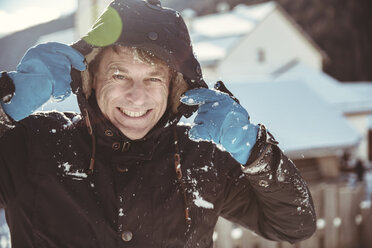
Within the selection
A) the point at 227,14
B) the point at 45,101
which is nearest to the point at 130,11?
the point at 45,101

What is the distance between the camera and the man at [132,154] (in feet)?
5.21

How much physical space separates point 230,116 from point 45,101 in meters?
0.84

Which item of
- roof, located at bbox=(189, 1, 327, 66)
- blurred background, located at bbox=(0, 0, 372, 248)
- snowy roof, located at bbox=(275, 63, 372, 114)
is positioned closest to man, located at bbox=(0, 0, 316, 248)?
blurred background, located at bbox=(0, 0, 372, 248)

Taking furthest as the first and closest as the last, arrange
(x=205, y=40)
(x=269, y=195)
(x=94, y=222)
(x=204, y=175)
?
1. (x=205, y=40)
2. (x=204, y=175)
3. (x=269, y=195)
4. (x=94, y=222)

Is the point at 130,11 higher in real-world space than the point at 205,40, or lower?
higher

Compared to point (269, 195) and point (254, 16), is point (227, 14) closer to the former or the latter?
point (254, 16)

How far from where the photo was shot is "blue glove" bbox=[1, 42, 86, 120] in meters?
1.62

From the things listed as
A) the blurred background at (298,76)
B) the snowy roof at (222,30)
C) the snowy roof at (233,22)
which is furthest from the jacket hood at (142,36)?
the snowy roof at (233,22)

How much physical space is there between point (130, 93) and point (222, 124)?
0.45 meters

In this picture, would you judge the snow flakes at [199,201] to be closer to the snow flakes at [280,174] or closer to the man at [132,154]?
the man at [132,154]

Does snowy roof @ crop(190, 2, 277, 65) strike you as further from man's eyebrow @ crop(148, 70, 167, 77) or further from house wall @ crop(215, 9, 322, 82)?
man's eyebrow @ crop(148, 70, 167, 77)

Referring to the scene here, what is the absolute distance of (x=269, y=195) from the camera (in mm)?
1705

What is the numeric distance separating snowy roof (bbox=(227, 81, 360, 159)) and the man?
592 centimetres

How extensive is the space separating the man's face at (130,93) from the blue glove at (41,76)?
0.49 feet
